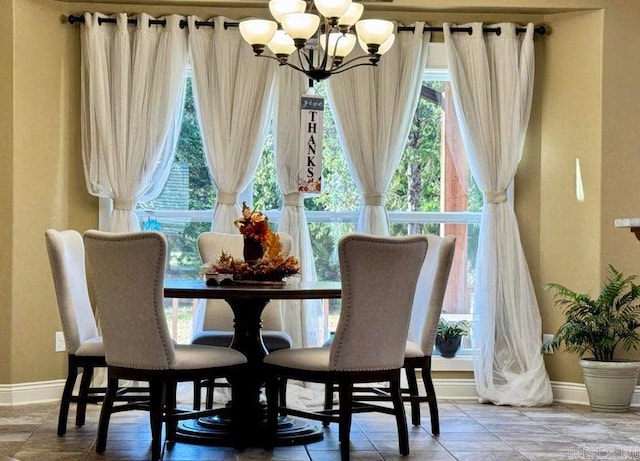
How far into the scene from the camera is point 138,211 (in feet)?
20.2

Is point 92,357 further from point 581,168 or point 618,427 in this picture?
point 581,168

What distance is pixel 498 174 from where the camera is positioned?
614 cm

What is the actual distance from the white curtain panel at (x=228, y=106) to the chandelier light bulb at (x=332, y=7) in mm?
1626

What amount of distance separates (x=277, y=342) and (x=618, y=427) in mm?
1866

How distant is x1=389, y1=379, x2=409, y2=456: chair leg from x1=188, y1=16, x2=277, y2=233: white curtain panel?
209 centimetres

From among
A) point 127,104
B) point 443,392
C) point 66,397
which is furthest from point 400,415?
point 127,104

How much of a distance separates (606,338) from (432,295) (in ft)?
4.77

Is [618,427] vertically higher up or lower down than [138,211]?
lower down

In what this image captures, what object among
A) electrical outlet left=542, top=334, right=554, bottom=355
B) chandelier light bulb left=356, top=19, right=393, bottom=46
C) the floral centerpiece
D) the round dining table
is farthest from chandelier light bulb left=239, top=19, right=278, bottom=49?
electrical outlet left=542, top=334, right=554, bottom=355

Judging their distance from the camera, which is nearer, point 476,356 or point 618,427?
point 618,427

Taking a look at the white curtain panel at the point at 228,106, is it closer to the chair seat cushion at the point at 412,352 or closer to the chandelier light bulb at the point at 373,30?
the chandelier light bulb at the point at 373,30

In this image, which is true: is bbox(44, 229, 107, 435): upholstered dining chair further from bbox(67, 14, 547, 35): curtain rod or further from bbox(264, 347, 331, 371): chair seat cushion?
bbox(67, 14, 547, 35): curtain rod

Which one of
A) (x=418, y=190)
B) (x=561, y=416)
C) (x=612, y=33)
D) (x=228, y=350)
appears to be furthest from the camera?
(x=418, y=190)

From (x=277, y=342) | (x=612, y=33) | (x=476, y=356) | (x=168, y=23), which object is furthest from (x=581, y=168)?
(x=168, y=23)
